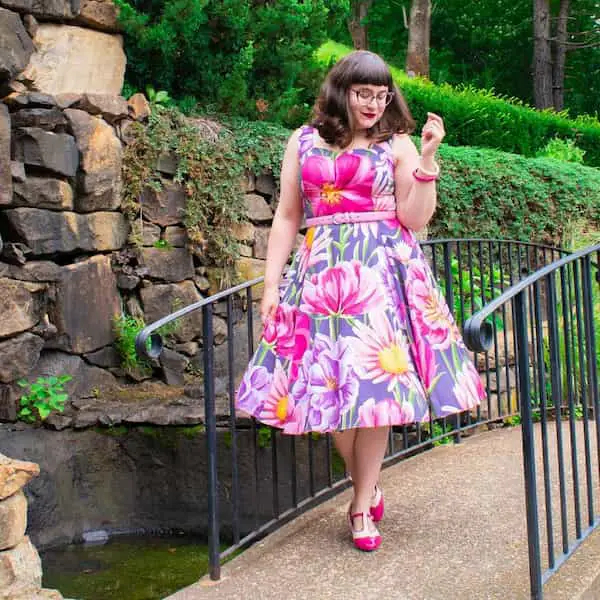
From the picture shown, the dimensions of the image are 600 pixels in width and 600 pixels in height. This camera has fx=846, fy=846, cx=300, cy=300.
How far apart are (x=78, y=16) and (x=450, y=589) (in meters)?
4.34

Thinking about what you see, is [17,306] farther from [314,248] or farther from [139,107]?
[314,248]

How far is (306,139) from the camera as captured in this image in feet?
8.98

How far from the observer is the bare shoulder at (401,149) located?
267cm

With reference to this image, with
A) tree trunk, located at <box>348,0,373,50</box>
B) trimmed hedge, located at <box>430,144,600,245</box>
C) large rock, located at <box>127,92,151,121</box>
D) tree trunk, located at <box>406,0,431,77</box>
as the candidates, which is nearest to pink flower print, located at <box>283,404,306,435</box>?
large rock, located at <box>127,92,151,121</box>

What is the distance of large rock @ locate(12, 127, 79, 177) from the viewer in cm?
497

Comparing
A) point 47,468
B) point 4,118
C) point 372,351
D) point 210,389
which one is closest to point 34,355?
point 47,468

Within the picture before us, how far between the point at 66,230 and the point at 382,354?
3.14 meters

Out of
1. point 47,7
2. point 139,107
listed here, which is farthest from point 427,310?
point 47,7

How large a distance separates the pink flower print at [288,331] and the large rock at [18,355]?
261 centimetres

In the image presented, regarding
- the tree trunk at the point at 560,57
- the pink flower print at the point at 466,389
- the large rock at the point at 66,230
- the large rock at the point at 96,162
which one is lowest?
the pink flower print at the point at 466,389

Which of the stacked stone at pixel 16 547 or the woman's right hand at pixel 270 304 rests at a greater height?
the woman's right hand at pixel 270 304

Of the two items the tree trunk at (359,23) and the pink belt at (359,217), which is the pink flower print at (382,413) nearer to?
the pink belt at (359,217)

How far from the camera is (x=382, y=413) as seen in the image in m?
2.49

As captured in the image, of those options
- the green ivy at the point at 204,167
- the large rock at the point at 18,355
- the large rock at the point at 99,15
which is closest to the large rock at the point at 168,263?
the green ivy at the point at 204,167
